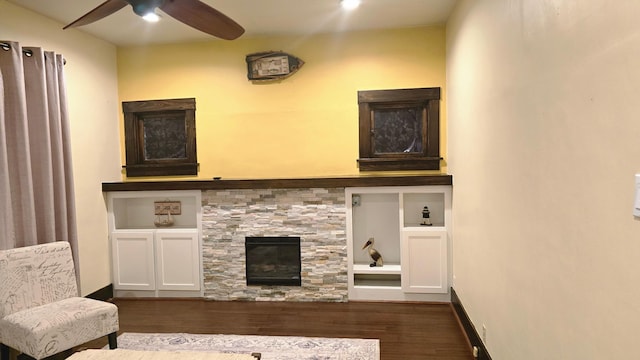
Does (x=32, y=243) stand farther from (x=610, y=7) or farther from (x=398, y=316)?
(x=610, y=7)

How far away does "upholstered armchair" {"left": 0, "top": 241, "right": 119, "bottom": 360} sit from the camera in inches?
93.0

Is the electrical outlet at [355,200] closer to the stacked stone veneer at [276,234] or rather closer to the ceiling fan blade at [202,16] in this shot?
the stacked stone veneer at [276,234]

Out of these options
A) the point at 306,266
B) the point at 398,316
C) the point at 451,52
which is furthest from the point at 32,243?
the point at 451,52

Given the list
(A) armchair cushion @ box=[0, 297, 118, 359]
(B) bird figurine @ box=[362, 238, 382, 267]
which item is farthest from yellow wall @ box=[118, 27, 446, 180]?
(A) armchair cushion @ box=[0, 297, 118, 359]

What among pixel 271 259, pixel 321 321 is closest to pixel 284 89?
pixel 271 259

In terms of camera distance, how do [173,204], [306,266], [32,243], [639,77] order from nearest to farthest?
[639,77]
[32,243]
[306,266]
[173,204]

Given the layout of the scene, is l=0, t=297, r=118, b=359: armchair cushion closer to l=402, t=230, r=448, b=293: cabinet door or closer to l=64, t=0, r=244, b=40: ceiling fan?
l=64, t=0, r=244, b=40: ceiling fan

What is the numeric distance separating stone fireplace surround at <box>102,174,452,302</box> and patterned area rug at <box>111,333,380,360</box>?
0.85 metres

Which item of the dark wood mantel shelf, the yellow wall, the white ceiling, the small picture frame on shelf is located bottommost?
the small picture frame on shelf

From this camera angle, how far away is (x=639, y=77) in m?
0.96

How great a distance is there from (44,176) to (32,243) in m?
0.55

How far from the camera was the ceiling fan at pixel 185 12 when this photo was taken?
1891 mm

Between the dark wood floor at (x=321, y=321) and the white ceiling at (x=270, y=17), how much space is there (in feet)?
9.48

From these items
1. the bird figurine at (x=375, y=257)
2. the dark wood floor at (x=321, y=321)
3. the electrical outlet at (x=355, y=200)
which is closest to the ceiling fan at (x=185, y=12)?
the electrical outlet at (x=355, y=200)
